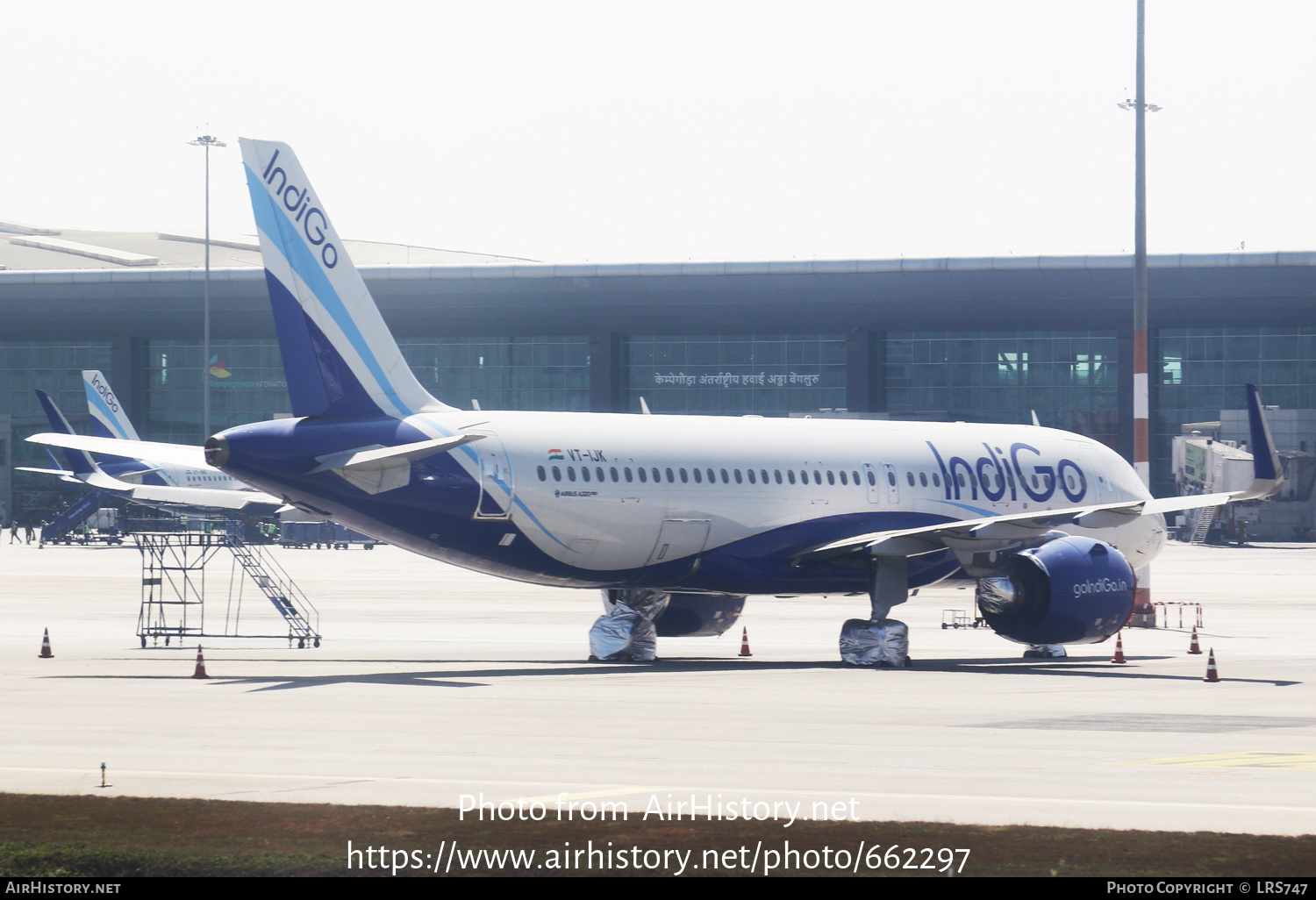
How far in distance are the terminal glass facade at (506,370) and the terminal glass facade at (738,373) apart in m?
3.86

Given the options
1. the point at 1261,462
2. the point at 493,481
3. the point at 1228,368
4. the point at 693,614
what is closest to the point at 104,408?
the point at 693,614

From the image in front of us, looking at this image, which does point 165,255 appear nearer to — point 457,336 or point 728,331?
point 457,336

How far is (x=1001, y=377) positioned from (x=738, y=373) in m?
17.1

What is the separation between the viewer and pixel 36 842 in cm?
1114

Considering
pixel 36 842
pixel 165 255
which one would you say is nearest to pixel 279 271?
pixel 36 842

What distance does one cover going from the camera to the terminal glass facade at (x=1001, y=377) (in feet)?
346

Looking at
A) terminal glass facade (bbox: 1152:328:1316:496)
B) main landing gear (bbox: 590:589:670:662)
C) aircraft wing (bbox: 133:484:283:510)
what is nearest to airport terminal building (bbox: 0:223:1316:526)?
terminal glass facade (bbox: 1152:328:1316:496)

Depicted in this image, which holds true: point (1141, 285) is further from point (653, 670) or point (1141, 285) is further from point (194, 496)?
point (194, 496)

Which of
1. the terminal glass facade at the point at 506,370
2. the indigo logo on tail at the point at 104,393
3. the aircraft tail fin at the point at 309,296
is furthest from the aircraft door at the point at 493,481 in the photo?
the terminal glass facade at the point at 506,370

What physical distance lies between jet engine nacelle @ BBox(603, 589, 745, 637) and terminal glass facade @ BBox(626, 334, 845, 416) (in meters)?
76.4

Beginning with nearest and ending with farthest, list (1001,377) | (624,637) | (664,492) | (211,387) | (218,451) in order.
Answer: (218,451) < (664,492) < (624,637) < (1001,377) < (211,387)

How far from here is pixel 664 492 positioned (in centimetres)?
2767

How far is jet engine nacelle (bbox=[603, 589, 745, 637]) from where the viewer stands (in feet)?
101

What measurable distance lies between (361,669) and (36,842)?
1544 cm
